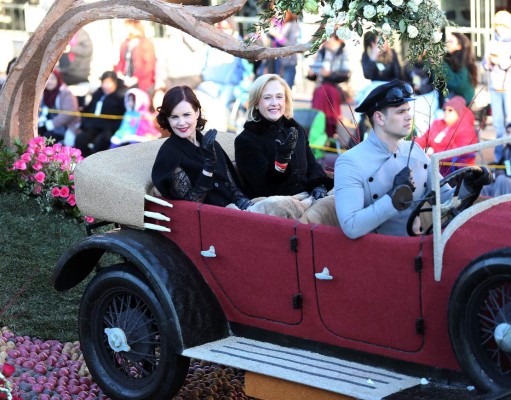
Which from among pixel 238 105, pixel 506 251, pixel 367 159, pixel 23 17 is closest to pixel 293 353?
pixel 367 159

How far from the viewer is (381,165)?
477cm

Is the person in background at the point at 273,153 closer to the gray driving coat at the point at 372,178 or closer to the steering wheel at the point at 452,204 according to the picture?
the gray driving coat at the point at 372,178

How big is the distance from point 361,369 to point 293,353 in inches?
15.0

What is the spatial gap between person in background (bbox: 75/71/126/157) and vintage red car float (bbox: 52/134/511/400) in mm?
6145

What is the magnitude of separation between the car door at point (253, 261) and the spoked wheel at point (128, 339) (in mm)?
350

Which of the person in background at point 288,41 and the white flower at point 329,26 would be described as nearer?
the white flower at point 329,26

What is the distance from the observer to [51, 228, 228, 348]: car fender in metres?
4.98

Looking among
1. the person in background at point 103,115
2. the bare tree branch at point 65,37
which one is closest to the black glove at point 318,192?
the bare tree branch at point 65,37

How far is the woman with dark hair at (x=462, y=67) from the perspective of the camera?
9.45 m

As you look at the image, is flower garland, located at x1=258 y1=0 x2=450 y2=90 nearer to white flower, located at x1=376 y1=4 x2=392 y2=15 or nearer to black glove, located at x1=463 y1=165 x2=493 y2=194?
white flower, located at x1=376 y1=4 x2=392 y2=15

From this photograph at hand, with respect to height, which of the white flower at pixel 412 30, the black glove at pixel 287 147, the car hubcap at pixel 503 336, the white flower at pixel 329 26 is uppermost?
the white flower at pixel 329 26

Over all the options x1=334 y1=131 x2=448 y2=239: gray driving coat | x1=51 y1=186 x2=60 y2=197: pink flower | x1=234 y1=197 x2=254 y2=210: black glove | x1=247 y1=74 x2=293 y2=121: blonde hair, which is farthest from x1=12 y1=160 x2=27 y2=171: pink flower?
x1=334 y1=131 x2=448 y2=239: gray driving coat

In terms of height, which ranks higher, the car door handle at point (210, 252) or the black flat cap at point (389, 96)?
the black flat cap at point (389, 96)

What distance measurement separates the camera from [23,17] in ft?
42.0
